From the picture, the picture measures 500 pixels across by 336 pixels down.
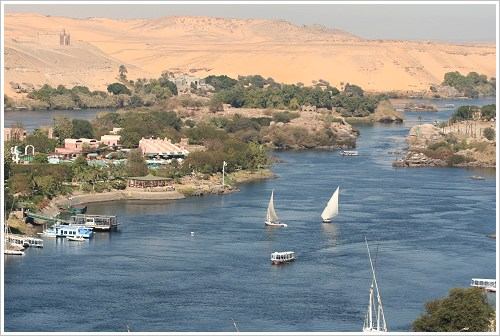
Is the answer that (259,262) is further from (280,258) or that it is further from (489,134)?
(489,134)

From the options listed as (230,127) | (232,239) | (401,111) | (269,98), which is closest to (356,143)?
(230,127)

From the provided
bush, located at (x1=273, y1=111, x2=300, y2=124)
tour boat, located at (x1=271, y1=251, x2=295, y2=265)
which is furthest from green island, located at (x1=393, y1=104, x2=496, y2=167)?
tour boat, located at (x1=271, y1=251, x2=295, y2=265)

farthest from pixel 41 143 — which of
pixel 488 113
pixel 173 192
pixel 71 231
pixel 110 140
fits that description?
pixel 488 113

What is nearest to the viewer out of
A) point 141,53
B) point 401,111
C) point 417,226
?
point 417,226

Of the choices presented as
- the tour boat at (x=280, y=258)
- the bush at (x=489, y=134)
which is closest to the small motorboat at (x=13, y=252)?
the tour boat at (x=280, y=258)

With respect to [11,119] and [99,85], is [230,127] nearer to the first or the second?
[11,119]

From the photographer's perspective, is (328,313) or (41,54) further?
(41,54)
